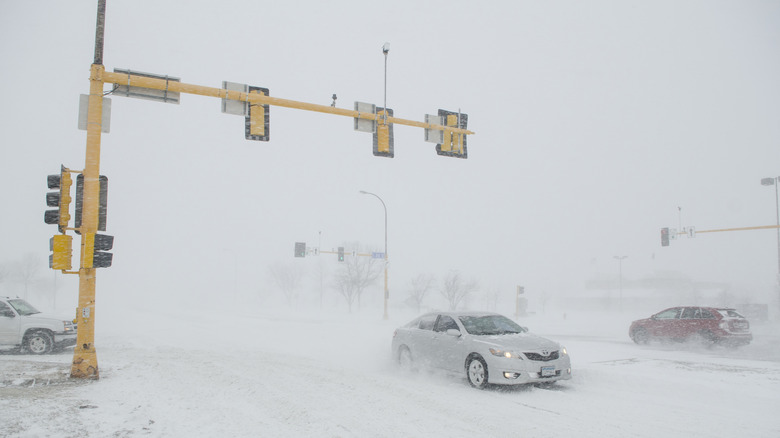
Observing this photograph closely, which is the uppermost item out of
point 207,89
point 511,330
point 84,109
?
point 207,89

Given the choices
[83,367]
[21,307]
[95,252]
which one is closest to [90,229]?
[95,252]

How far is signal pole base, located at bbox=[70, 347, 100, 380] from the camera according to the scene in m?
9.27

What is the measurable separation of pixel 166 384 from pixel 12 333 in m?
7.59

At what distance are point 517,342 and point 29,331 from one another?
513 inches

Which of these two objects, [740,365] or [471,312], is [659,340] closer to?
[740,365]

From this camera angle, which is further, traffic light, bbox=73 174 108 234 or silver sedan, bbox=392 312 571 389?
traffic light, bbox=73 174 108 234

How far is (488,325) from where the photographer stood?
977 centimetres

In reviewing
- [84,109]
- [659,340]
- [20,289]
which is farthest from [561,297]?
[84,109]

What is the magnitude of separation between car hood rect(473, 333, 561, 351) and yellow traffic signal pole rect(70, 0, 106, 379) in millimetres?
7448

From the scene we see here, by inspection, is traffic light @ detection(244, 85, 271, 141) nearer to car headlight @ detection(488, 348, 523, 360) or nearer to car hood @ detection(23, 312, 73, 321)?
car headlight @ detection(488, 348, 523, 360)

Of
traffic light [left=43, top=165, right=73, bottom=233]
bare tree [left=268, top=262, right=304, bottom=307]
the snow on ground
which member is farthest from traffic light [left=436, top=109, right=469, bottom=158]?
bare tree [left=268, top=262, right=304, bottom=307]

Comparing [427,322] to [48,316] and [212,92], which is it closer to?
[212,92]

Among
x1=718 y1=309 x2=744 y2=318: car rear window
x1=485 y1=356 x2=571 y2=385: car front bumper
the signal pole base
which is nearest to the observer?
x1=485 y1=356 x2=571 y2=385: car front bumper

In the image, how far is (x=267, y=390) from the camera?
8.31 m
